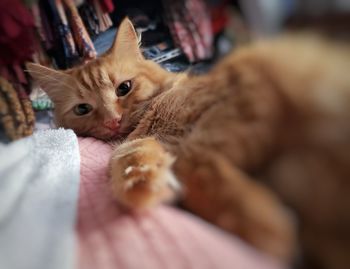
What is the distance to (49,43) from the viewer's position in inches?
39.9

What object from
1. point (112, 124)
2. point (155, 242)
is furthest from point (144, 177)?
point (112, 124)

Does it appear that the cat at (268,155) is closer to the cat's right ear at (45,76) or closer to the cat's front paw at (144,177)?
the cat's front paw at (144,177)

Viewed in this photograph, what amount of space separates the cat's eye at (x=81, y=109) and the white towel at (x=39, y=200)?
7 cm

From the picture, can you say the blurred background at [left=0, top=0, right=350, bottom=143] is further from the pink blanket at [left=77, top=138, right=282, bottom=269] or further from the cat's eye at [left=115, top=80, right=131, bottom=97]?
the pink blanket at [left=77, top=138, right=282, bottom=269]

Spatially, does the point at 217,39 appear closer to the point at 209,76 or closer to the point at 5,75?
the point at 209,76

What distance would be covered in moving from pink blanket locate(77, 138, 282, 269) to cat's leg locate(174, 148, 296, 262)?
0.02 m

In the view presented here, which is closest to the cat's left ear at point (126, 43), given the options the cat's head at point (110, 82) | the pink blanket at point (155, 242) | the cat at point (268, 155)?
the cat's head at point (110, 82)

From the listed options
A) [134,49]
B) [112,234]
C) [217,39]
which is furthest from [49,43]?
[112,234]

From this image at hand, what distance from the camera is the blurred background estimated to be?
668mm

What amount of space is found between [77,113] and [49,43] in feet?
0.61

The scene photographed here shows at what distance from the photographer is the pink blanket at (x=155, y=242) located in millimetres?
533

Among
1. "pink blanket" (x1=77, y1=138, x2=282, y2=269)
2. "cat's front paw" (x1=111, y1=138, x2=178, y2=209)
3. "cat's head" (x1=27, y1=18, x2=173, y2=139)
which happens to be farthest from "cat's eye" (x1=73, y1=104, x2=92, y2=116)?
"pink blanket" (x1=77, y1=138, x2=282, y2=269)

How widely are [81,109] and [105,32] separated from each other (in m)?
0.21

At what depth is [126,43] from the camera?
95cm
